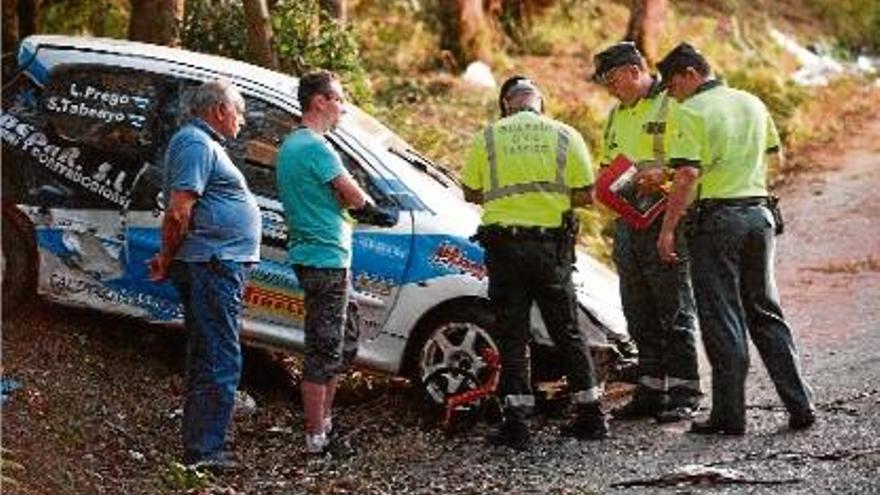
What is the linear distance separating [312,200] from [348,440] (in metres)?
1.35

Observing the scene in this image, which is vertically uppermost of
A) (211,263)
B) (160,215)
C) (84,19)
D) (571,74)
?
(84,19)

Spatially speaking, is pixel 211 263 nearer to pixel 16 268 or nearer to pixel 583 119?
pixel 16 268

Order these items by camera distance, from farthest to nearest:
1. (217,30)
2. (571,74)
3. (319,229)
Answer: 1. (571,74)
2. (217,30)
3. (319,229)

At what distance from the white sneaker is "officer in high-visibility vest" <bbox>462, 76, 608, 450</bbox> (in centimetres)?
93

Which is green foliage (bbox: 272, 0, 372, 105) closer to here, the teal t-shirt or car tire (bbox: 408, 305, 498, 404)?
car tire (bbox: 408, 305, 498, 404)

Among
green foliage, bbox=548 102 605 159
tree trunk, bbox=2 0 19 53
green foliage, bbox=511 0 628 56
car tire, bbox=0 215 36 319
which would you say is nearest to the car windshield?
car tire, bbox=0 215 36 319

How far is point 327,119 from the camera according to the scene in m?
7.24

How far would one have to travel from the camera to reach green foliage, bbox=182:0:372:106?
13.2m

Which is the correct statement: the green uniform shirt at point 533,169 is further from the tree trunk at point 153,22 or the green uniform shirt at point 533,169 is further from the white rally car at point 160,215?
the tree trunk at point 153,22

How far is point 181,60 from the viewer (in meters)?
8.58

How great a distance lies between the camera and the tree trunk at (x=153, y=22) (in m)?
11.9

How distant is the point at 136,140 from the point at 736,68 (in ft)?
64.0

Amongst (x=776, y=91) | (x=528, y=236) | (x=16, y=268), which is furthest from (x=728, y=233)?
(x=776, y=91)

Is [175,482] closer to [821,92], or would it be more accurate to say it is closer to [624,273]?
[624,273]
